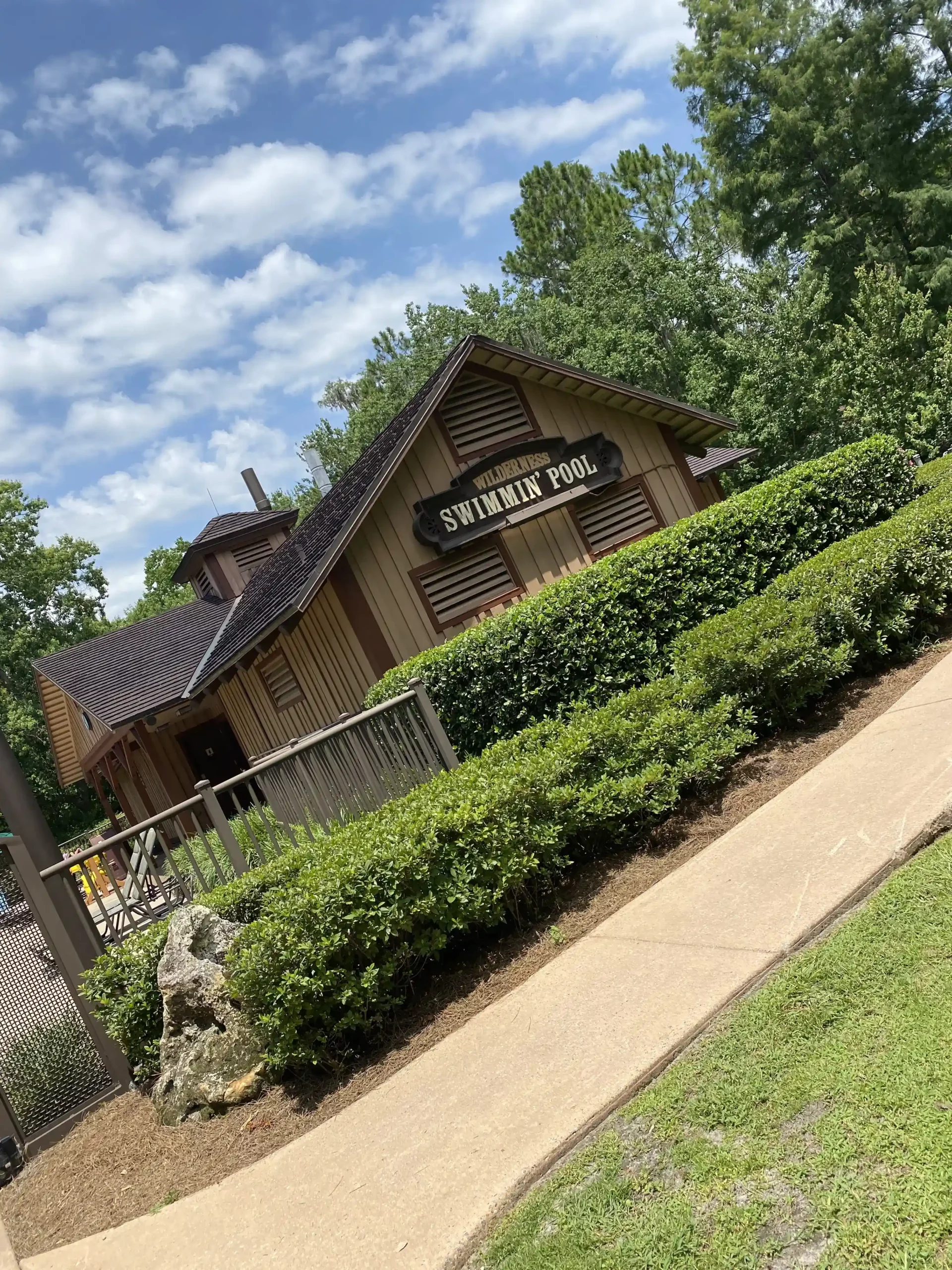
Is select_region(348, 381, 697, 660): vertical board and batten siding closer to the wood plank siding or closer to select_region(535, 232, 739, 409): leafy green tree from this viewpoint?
the wood plank siding

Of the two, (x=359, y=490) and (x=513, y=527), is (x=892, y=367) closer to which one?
(x=513, y=527)

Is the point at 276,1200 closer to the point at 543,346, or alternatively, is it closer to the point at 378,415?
the point at 543,346

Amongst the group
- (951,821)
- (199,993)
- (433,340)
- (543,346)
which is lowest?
(951,821)

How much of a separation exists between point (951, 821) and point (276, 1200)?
3629 mm

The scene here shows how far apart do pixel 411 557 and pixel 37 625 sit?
38.6 metres

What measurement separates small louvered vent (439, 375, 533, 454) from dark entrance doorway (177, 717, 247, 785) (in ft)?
37.8

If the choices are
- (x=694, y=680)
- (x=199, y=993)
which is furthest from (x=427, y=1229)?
(x=694, y=680)

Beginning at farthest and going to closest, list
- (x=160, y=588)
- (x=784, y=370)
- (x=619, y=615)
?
1. (x=160, y=588)
2. (x=784, y=370)
3. (x=619, y=615)

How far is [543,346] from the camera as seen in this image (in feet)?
141

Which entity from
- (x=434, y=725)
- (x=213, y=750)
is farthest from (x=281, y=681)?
(x=213, y=750)

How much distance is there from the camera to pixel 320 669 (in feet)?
44.8

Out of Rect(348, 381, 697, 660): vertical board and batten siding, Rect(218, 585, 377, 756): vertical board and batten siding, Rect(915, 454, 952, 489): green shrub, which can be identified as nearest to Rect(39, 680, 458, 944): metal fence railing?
Rect(218, 585, 377, 756): vertical board and batten siding

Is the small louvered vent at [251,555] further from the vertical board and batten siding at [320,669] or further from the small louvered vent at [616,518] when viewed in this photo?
the small louvered vent at [616,518]

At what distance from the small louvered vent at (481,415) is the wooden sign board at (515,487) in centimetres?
32
